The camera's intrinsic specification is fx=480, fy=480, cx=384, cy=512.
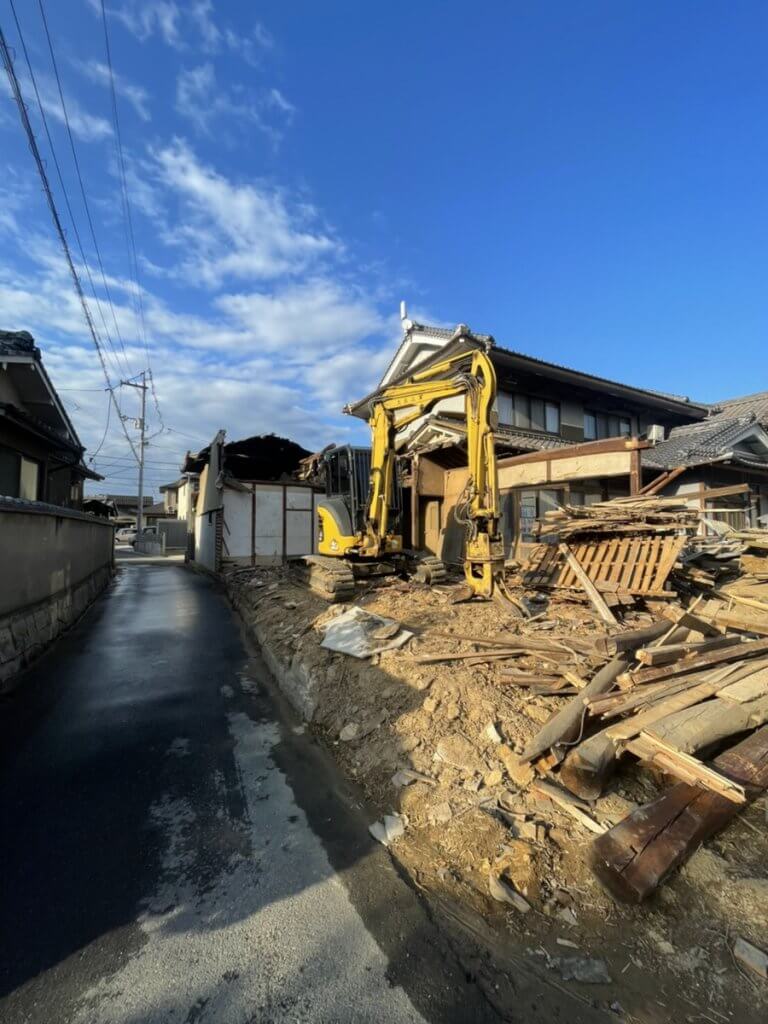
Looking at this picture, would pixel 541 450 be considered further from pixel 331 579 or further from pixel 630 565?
pixel 331 579

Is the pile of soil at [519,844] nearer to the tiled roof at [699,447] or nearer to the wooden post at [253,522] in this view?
the tiled roof at [699,447]

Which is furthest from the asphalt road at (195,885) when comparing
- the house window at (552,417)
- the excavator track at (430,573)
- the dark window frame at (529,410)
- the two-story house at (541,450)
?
the house window at (552,417)

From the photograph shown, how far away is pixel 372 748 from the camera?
146 inches

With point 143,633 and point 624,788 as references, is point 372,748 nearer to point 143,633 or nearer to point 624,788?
point 624,788

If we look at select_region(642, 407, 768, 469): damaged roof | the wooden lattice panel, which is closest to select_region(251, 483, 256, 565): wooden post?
the wooden lattice panel

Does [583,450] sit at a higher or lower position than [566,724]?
higher

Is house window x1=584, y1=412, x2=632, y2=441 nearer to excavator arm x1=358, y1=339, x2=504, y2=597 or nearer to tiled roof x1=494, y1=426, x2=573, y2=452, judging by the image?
tiled roof x1=494, y1=426, x2=573, y2=452

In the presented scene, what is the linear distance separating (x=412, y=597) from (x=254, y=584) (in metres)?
4.96

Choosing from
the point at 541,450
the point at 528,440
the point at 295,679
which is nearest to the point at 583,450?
the point at 541,450

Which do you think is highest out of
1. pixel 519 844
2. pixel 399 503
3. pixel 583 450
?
pixel 583 450

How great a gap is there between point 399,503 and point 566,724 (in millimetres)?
6671

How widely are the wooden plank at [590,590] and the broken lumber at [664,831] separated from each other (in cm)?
306

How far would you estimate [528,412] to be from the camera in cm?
1582

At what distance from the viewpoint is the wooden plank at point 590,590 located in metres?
5.98
